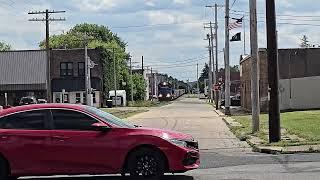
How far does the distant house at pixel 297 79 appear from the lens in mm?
47531

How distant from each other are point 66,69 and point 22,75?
22.0 ft

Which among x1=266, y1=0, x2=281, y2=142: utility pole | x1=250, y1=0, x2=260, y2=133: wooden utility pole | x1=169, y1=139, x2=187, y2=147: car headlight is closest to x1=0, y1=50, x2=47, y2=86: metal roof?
x1=250, y1=0, x2=260, y2=133: wooden utility pole

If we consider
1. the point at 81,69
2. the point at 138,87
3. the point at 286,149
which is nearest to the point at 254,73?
the point at 286,149

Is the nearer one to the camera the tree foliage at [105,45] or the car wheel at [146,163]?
the car wheel at [146,163]

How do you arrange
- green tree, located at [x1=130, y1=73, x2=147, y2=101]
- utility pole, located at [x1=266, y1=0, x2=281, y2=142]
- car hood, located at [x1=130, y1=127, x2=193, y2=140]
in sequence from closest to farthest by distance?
1. car hood, located at [x1=130, y1=127, x2=193, y2=140]
2. utility pole, located at [x1=266, y1=0, x2=281, y2=142]
3. green tree, located at [x1=130, y1=73, x2=147, y2=101]

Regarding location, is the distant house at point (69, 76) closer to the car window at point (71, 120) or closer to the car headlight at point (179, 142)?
the car window at point (71, 120)

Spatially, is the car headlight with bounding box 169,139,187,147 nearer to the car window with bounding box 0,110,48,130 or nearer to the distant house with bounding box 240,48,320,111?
the car window with bounding box 0,110,48,130

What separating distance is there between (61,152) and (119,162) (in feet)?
3.62

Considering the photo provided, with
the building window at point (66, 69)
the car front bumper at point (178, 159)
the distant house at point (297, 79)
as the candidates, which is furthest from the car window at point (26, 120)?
the building window at point (66, 69)

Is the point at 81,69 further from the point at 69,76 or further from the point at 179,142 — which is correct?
the point at 179,142

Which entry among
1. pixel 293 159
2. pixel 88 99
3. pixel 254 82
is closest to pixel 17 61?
pixel 88 99

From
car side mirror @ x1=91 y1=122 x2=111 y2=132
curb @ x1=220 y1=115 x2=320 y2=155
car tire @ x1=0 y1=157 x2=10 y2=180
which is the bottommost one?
→ curb @ x1=220 y1=115 x2=320 y2=155

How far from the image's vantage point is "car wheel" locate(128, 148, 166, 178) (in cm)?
1119

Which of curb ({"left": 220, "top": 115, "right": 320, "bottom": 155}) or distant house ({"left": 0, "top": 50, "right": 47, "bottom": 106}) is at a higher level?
distant house ({"left": 0, "top": 50, "right": 47, "bottom": 106})
